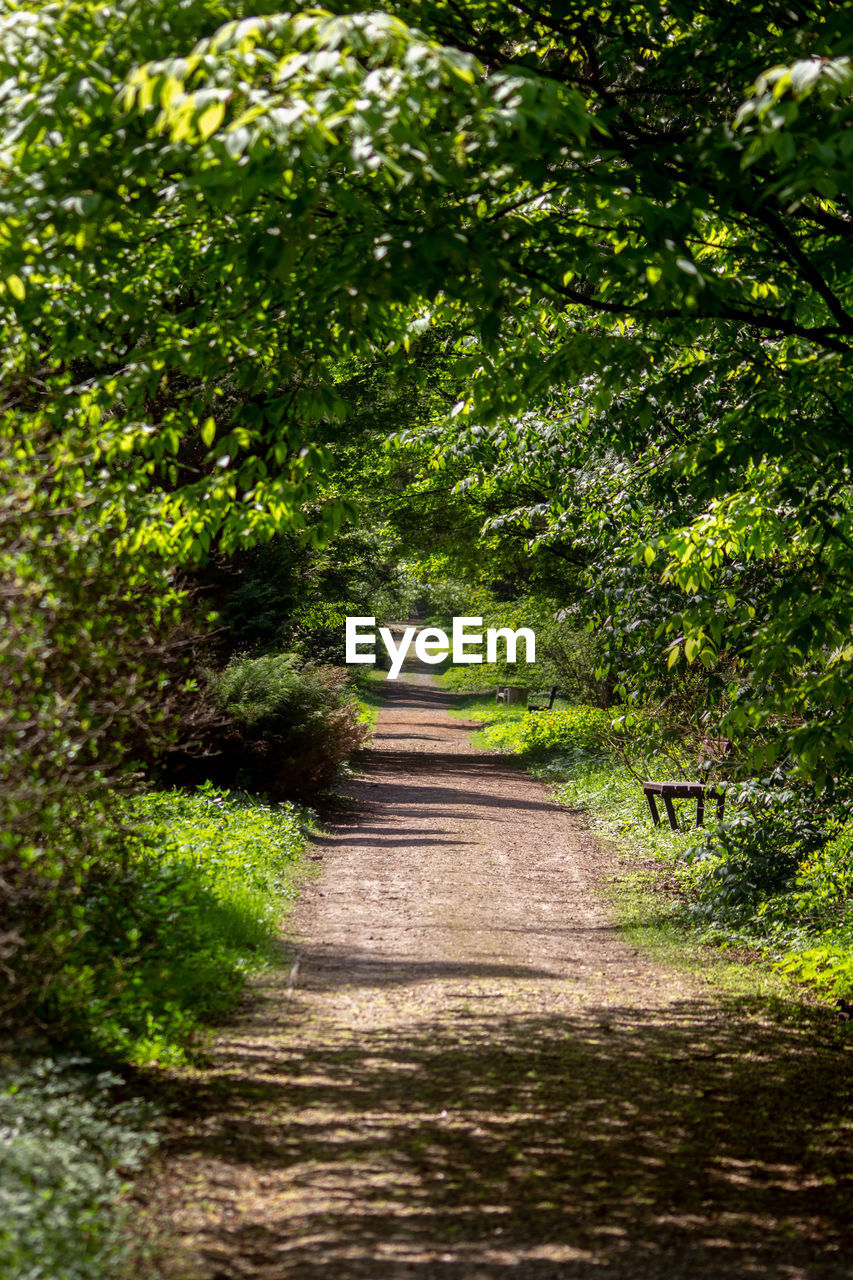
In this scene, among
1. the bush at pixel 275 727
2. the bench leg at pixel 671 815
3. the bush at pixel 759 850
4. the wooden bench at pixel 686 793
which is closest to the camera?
the bush at pixel 759 850

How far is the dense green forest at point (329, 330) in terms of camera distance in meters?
4.00

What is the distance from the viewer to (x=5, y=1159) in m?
3.57

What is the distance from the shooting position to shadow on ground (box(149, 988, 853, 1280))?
3902 mm

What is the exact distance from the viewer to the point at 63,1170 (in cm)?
372

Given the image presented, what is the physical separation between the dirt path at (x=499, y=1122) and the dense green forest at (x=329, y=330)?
1.94 feet

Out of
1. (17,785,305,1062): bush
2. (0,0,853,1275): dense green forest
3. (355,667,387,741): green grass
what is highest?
(0,0,853,1275): dense green forest

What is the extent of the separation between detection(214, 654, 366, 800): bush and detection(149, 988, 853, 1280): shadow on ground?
22.8 ft

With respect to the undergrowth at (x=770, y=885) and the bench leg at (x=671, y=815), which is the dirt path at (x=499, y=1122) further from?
the bench leg at (x=671, y=815)

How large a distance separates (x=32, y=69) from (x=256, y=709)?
952cm

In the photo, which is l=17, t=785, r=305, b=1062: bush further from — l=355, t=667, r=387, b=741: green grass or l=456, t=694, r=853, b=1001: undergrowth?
l=355, t=667, r=387, b=741: green grass

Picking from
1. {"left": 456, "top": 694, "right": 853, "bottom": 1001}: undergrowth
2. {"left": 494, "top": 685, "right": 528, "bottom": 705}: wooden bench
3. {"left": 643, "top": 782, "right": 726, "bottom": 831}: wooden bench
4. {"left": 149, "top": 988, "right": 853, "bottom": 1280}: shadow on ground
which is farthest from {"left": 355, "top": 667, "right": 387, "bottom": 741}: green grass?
{"left": 149, "top": 988, "right": 853, "bottom": 1280}: shadow on ground

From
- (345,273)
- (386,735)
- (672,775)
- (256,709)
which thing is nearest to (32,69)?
(345,273)

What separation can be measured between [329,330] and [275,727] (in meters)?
8.47

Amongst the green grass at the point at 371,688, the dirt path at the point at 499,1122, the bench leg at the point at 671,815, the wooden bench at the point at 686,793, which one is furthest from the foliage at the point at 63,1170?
the green grass at the point at 371,688
